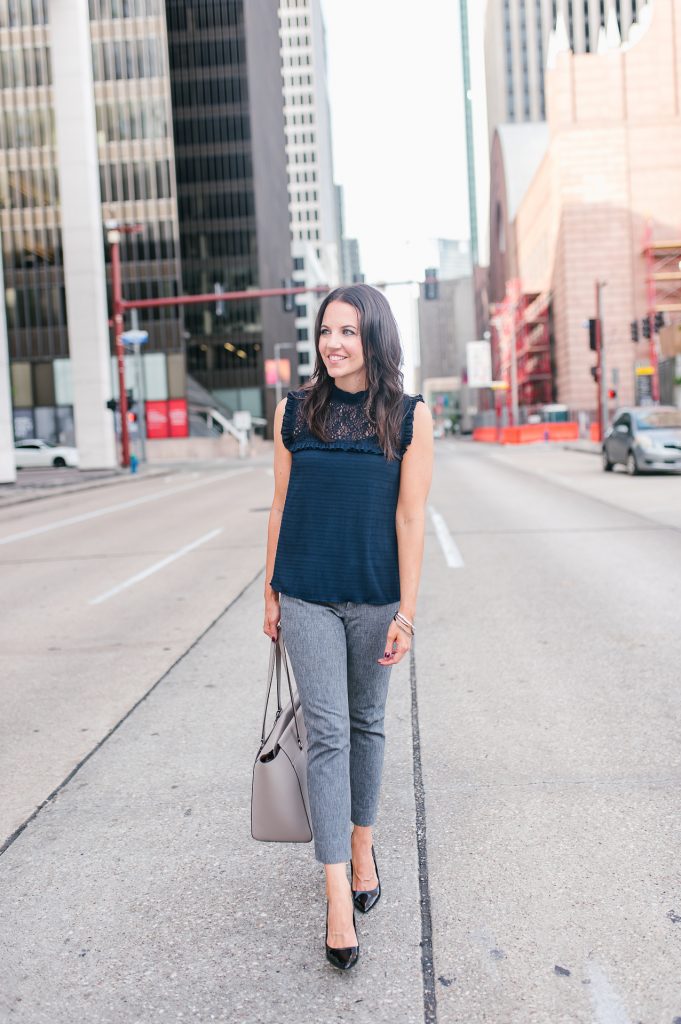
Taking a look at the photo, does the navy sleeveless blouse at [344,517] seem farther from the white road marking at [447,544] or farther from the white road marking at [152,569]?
the white road marking at [447,544]

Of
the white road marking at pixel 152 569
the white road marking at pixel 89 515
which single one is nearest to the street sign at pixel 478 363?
the white road marking at pixel 89 515

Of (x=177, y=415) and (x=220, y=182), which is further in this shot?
(x=220, y=182)

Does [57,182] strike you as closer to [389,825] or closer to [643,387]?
[643,387]

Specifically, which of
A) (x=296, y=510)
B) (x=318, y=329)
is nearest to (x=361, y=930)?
(x=296, y=510)

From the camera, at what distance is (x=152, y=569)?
11.1 m

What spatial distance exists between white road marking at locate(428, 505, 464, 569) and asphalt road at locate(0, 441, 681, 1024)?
1.86 metres

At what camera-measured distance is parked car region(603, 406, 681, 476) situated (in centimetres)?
2222

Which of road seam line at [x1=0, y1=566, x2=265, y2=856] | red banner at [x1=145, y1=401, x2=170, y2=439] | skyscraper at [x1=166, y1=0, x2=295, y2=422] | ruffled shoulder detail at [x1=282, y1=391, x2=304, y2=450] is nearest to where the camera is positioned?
ruffled shoulder detail at [x1=282, y1=391, x2=304, y2=450]

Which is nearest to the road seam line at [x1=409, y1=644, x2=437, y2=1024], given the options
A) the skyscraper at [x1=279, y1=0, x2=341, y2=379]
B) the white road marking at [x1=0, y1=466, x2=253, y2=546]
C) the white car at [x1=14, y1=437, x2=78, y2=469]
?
the white road marking at [x1=0, y1=466, x2=253, y2=546]

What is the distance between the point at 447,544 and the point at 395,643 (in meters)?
9.54

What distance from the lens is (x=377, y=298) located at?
3.06 metres

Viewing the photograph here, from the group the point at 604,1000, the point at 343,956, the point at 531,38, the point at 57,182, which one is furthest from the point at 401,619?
the point at 531,38

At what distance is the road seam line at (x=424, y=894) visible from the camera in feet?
8.62

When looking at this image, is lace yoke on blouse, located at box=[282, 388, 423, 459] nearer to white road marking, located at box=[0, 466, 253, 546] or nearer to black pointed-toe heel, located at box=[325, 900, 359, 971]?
black pointed-toe heel, located at box=[325, 900, 359, 971]
